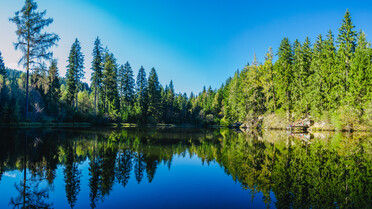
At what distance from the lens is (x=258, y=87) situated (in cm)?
4478

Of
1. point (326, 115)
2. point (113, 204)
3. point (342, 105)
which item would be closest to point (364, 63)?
point (342, 105)

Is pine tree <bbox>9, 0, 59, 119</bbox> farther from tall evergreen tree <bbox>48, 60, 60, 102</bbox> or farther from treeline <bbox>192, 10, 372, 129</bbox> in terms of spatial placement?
treeline <bbox>192, 10, 372, 129</bbox>

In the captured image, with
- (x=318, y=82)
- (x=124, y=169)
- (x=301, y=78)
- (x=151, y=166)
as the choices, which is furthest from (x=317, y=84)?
(x=124, y=169)

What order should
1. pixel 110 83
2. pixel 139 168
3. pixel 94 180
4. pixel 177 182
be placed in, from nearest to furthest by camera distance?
1. pixel 94 180
2. pixel 177 182
3. pixel 139 168
4. pixel 110 83

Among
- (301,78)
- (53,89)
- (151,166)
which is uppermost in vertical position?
(301,78)

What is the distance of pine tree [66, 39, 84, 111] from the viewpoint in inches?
1676

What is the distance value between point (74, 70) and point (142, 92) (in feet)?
63.9

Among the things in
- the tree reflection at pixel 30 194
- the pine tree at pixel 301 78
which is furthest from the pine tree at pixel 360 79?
the tree reflection at pixel 30 194

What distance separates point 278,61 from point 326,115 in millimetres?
15327

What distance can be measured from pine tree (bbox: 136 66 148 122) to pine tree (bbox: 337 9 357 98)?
43769 millimetres

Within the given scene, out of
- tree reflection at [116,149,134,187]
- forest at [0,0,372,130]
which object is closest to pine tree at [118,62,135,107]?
forest at [0,0,372,130]

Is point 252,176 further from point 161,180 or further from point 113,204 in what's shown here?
point 113,204

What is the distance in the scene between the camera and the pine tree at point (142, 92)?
5606 cm

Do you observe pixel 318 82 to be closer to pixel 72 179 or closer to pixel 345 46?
pixel 345 46
